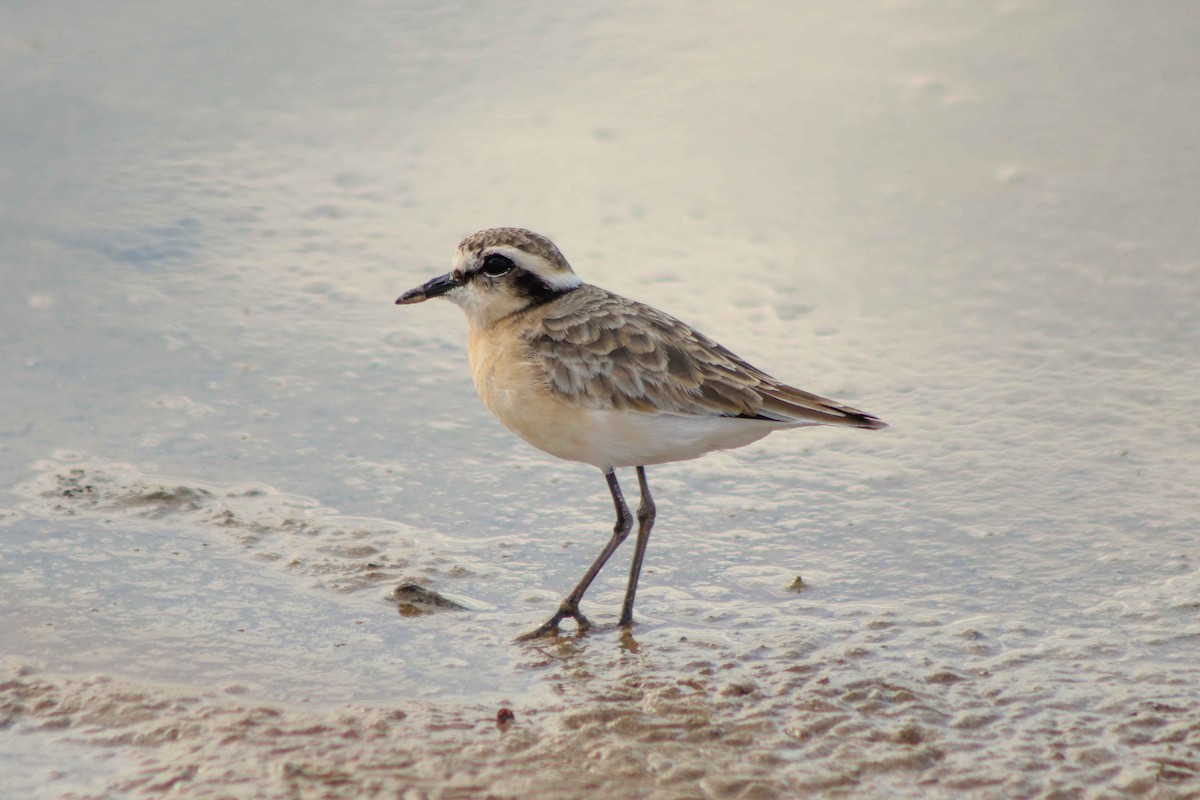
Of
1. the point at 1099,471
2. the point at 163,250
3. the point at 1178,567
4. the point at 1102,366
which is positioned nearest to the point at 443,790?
the point at 1178,567

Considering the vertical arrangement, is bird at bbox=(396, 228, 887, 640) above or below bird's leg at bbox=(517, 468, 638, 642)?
above

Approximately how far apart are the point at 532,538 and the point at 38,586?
2330mm

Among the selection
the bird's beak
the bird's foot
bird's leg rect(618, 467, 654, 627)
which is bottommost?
the bird's foot

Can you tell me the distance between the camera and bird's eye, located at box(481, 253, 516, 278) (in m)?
7.14

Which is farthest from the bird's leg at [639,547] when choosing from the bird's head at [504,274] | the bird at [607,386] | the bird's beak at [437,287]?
the bird's beak at [437,287]

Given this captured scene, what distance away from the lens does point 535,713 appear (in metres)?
5.91

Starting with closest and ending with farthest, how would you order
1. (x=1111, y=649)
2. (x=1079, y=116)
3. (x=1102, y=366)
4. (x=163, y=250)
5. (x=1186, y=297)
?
1. (x=1111, y=649)
2. (x=1102, y=366)
3. (x=1186, y=297)
4. (x=163, y=250)
5. (x=1079, y=116)

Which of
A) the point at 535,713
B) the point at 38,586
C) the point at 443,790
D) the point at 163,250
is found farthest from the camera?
the point at 163,250

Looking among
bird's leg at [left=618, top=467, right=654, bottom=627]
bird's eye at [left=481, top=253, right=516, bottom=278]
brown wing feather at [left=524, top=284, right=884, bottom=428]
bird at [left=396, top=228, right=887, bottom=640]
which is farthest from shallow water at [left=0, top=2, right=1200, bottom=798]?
bird's eye at [left=481, top=253, right=516, bottom=278]

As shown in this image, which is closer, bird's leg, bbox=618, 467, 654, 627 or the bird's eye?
bird's leg, bbox=618, 467, 654, 627

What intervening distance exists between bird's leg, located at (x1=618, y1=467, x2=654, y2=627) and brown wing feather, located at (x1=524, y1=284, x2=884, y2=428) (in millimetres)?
588

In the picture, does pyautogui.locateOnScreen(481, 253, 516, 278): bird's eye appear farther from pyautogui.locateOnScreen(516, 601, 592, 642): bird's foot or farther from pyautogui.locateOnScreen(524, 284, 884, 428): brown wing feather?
Answer: pyautogui.locateOnScreen(516, 601, 592, 642): bird's foot

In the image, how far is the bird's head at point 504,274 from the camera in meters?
7.13

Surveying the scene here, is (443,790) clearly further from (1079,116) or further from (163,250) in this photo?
(1079,116)
